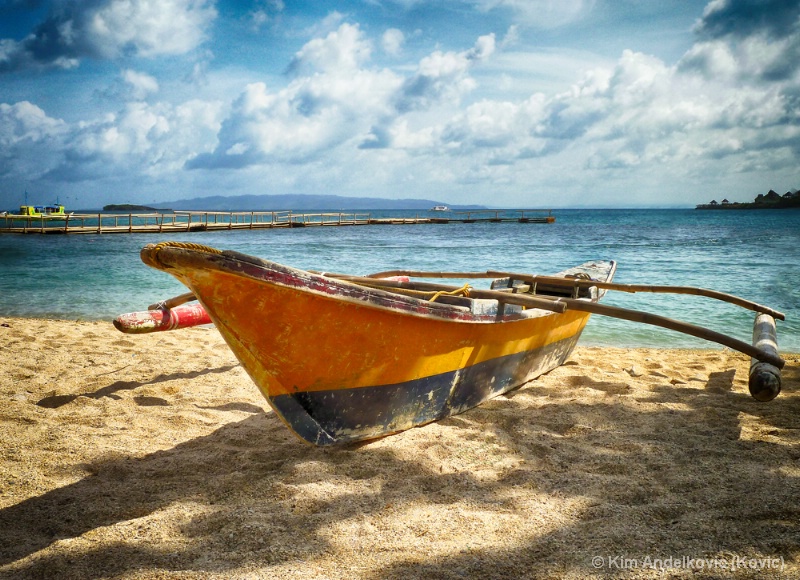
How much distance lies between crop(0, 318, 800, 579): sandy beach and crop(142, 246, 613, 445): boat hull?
9.8 inches

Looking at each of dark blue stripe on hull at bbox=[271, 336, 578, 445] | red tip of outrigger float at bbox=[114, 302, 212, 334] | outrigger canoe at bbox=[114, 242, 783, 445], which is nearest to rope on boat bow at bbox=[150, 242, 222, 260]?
outrigger canoe at bbox=[114, 242, 783, 445]

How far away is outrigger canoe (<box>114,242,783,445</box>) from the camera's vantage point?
2162 mm

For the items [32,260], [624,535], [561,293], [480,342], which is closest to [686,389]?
[561,293]

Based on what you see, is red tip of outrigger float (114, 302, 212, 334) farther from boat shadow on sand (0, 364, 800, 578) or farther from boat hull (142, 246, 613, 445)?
boat hull (142, 246, 613, 445)

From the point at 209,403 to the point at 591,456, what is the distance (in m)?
2.73

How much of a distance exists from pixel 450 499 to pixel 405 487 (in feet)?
0.80

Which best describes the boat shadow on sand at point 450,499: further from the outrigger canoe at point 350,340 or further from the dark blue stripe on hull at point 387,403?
the outrigger canoe at point 350,340

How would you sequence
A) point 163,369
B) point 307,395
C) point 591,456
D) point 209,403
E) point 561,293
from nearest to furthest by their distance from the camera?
1. point 307,395
2. point 591,456
3. point 209,403
4. point 163,369
5. point 561,293

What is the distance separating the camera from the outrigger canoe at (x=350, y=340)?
85.1 inches

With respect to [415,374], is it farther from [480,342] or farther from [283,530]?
[283,530]

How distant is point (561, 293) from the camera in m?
5.20

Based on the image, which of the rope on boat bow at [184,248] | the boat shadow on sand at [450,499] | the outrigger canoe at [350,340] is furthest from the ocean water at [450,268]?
the rope on boat bow at [184,248]

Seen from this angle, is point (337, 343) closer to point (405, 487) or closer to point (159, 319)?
point (405, 487)

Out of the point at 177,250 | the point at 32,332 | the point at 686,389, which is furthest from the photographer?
the point at 32,332
